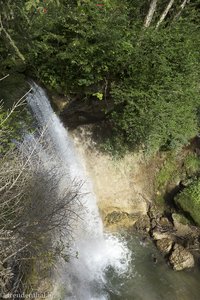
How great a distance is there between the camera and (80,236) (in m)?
8.88

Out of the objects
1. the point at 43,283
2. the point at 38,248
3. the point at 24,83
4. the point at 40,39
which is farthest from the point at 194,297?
the point at 40,39

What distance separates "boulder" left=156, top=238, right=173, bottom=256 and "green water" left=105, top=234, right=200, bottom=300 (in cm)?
20

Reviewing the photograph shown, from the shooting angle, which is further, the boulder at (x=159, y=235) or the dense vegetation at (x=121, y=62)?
the boulder at (x=159, y=235)

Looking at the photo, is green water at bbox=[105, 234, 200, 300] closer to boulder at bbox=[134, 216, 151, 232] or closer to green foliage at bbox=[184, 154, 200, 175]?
boulder at bbox=[134, 216, 151, 232]

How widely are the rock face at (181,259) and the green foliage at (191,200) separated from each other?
1.32 meters

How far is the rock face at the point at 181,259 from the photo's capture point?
9039mm

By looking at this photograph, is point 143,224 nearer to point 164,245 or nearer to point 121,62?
point 164,245

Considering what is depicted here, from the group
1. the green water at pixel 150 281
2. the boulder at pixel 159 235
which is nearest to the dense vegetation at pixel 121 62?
the boulder at pixel 159 235

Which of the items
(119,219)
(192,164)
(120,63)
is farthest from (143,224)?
(120,63)

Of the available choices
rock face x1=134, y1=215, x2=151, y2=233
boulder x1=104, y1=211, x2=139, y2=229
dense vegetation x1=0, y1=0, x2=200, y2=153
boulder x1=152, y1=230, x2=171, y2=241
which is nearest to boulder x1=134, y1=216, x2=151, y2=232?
rock face x1=134, y1=215, x2=151, y2=233

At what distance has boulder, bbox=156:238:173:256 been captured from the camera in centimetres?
952

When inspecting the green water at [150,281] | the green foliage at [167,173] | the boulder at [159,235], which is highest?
the green foliage at [167,173]

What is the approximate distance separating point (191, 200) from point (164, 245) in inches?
72.4

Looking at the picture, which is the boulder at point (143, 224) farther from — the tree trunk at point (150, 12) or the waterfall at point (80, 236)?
the tree trunk at point (150, 12)
